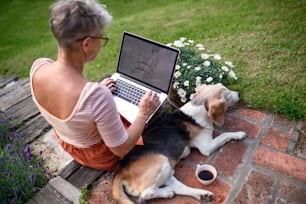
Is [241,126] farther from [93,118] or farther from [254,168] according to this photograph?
[93,118]

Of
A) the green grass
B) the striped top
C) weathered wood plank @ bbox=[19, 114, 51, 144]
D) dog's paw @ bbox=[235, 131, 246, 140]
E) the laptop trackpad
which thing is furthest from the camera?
the green grass

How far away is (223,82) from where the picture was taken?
4.05 meters

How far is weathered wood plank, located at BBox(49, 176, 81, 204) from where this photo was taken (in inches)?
Result: 111

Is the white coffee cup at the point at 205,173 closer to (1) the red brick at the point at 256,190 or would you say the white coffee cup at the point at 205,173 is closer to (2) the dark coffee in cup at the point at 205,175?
(2) the dark coffee in cup at the point at 205,175

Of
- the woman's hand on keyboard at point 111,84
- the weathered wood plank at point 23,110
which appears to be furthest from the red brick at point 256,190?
the weathered wood plank at point 23,110

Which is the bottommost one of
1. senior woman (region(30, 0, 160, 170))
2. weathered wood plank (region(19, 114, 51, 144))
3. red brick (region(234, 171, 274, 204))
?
weathered wood plank (region(19, 114, 51, 144))

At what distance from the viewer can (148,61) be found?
3.33m

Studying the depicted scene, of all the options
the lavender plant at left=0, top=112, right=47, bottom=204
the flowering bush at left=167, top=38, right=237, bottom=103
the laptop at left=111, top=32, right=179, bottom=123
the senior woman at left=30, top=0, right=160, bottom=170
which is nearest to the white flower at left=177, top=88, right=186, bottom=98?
the flowering bush at left=167, top=38, right=237, bottom=103

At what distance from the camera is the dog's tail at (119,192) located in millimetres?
2600

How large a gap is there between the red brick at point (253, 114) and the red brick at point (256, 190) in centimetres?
90

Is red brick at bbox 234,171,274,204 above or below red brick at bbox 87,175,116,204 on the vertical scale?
above

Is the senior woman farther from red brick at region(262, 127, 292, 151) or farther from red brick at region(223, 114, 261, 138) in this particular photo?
red brick at region(262, 127, 292, 151)

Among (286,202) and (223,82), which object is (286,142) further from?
(223,82)

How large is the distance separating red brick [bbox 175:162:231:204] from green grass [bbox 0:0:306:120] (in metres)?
1.33
